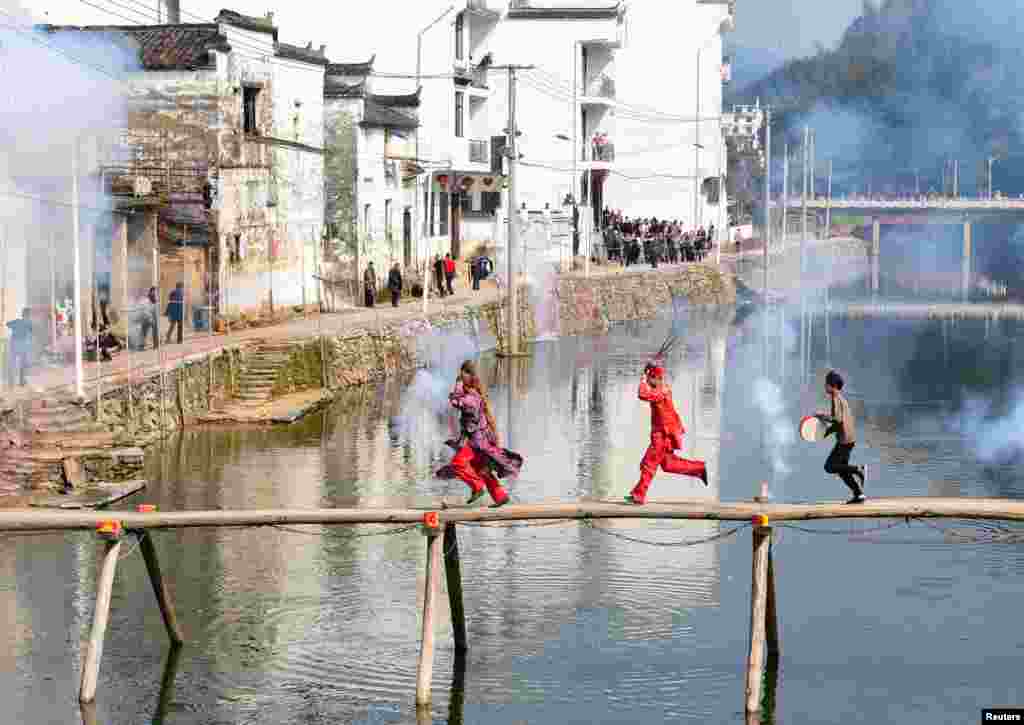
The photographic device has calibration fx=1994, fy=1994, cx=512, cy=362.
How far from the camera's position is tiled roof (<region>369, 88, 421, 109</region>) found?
242 ft

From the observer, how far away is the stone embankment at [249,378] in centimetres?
3575

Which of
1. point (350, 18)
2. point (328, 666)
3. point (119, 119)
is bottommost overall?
point (328, 666)

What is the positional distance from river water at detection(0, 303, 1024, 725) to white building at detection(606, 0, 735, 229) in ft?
230

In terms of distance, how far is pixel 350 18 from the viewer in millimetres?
75938

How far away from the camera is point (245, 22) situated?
54688 mm

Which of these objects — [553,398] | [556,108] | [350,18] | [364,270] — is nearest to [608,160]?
[556,108]

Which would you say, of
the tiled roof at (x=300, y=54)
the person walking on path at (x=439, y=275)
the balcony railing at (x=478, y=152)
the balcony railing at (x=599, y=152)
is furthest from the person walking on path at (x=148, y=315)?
the balcony railing at (x=599, y=152)

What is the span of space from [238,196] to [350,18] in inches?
915

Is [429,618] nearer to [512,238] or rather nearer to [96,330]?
[96,330]

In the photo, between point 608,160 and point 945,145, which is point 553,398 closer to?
point 608,160

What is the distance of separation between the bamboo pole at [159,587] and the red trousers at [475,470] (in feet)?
13.3

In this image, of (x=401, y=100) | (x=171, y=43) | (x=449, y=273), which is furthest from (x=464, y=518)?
(x=401, y=100)

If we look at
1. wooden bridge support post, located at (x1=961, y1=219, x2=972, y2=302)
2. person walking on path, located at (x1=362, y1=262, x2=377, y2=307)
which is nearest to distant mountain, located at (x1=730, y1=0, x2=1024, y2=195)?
wooden bridge support post, located at (x1=961, y1=219, x2=972, y2=302)

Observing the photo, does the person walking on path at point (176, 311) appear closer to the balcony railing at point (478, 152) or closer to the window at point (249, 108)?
the window at point (249, 108)
